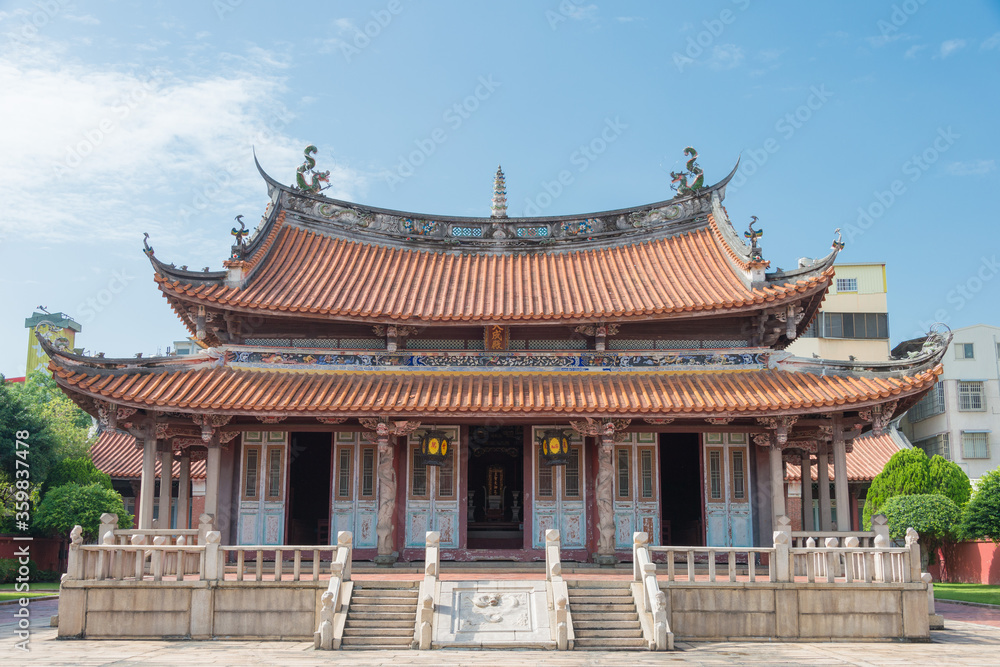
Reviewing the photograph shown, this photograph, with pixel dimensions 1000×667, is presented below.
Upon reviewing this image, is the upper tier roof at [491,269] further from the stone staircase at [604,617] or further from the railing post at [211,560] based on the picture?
the stone staircase at [604,617]

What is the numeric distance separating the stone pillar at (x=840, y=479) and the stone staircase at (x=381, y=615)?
8433 mm

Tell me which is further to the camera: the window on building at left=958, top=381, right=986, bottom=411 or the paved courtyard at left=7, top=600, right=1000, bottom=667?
the window on building at left=958, top=381, right=986, bottom=411

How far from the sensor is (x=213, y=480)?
16.5 metres

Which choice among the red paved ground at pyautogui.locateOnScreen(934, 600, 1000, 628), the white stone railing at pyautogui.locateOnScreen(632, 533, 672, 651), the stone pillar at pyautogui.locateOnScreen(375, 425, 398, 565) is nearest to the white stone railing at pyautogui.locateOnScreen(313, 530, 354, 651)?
the stone pillar at pyautogui.locateOnScreen(375, 425, 398, 565)

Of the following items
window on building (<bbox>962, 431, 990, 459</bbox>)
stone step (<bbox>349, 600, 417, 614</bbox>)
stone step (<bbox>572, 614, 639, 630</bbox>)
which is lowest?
stone step (<bbox>572, 614, 639, 630</bbox>)

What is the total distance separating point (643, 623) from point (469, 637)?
258cm

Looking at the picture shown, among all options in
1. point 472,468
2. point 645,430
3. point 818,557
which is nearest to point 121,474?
point 472,468

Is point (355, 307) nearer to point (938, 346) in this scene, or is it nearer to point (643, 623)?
point (643, 623)

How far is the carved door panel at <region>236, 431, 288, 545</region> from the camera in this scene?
690 inches

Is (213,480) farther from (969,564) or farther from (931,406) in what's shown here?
(931,406)

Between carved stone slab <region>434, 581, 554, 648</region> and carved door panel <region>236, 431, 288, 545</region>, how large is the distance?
18.3ft

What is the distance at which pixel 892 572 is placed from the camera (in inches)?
530

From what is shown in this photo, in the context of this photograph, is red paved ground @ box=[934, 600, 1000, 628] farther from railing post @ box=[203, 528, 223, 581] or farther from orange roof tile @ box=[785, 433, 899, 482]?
railing post @ box=[203, 528, 223, 581]

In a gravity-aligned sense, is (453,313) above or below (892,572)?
above
